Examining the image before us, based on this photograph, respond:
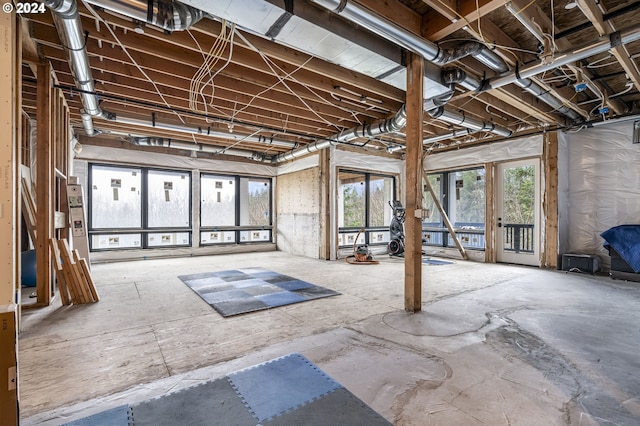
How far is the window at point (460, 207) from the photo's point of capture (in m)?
7.34

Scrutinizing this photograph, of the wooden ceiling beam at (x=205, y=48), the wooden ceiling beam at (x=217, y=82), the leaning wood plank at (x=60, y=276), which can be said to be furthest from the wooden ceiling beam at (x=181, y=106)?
the leaning wood plank at (x=60, y=276)

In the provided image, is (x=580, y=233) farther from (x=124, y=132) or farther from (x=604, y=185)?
(x=124, y=132)

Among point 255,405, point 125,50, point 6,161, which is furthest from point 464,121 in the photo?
point 6,161

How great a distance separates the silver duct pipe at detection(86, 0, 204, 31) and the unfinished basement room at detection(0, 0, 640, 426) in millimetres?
16

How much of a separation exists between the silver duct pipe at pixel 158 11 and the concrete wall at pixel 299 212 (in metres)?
5.32

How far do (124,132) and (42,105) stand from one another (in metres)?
3.02

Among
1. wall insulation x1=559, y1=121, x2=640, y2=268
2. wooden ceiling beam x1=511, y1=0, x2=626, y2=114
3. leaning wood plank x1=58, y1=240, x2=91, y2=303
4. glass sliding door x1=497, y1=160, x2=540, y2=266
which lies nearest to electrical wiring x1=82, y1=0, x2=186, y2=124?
leaning wood plank x1=58, y1=240, x2=91, y2=303

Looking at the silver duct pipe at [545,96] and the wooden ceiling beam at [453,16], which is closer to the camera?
the wooden ceiling beam at [453,16]

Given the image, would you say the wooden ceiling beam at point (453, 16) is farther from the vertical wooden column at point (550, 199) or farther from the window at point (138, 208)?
the window at point (138, 208)

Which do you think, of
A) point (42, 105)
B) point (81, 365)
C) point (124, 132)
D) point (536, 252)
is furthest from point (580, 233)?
point (124, 132)

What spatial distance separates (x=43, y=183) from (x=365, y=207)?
261 inches

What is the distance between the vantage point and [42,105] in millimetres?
3531

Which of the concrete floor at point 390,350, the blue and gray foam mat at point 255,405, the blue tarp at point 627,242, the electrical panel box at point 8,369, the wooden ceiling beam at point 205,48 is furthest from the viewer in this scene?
the blue tarp at point 627,242

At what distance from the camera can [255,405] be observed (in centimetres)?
174
